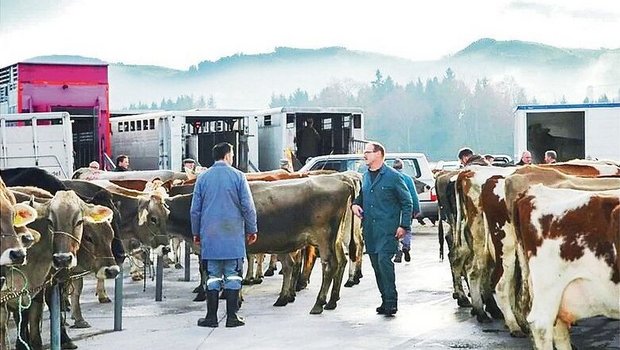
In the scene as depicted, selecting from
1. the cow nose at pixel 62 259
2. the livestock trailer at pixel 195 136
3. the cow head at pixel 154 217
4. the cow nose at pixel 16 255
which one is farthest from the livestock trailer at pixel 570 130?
the cow nose at pixel 16 255

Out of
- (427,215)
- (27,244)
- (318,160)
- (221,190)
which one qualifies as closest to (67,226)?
(27,244)

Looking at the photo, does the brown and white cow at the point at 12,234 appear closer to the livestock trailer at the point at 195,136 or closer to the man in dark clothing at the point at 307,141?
the livestock trailer at the point at 195,136

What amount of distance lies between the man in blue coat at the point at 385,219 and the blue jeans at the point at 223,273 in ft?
5.24

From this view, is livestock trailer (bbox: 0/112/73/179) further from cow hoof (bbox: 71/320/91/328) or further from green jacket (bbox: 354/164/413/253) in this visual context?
green jacket (bbox: 354/164/413/253)

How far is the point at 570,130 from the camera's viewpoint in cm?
2402

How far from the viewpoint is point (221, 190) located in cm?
1061

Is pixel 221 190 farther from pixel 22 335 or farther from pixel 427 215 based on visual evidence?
pixel 427 215

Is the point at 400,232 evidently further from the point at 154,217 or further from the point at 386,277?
the point at 154,217

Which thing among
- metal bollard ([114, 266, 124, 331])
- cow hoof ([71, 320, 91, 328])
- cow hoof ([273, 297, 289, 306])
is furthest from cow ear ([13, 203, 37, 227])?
cow hoof ([273, 297, 289, 306])

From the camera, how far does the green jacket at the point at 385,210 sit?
11.3 meters

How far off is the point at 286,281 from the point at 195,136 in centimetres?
1283

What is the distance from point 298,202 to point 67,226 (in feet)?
13.7

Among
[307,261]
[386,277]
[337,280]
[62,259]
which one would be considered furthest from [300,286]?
[62,259]

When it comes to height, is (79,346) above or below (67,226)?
below
